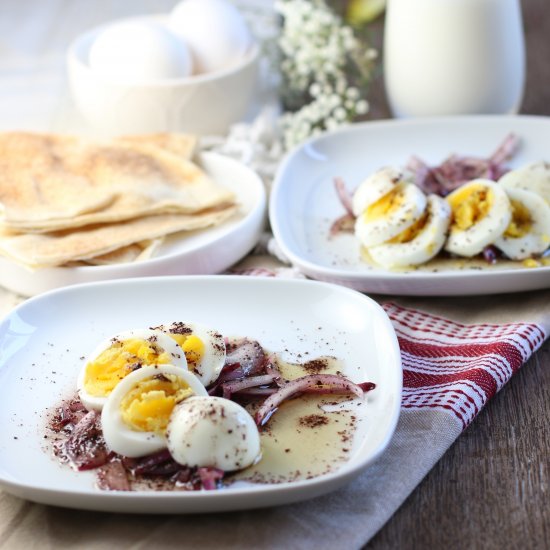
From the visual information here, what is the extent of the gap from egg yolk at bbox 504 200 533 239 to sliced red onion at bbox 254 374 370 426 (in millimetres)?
818

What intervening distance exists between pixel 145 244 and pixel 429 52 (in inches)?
57.3

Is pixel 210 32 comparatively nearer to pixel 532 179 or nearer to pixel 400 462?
pixel 532 179

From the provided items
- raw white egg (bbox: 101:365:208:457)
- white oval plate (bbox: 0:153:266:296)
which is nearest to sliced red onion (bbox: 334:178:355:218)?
white oval plate (bbox: 0:153:266:296)

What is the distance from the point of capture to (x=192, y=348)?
1.98 metres

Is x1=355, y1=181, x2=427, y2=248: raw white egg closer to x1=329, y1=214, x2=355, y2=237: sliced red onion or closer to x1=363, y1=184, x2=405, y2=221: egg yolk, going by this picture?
x1=363, y1=184, x2=405, y2=221: egg yolk

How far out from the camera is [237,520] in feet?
5.59

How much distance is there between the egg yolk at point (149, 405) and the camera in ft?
5.75

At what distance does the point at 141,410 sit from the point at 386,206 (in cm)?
116

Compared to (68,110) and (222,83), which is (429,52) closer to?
(222,83)

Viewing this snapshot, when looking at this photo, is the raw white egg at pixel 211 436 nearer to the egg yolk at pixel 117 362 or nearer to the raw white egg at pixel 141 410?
the raw white egg at pixel 141 410

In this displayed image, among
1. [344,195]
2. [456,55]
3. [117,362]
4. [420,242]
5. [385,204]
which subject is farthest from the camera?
[456,55]

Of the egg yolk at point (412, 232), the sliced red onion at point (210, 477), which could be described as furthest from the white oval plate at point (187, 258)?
the sliced red onion at point (210, 477)

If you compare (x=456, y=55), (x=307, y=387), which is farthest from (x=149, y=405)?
(x=456, y=55)

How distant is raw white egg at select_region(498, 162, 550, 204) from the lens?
2.69m
